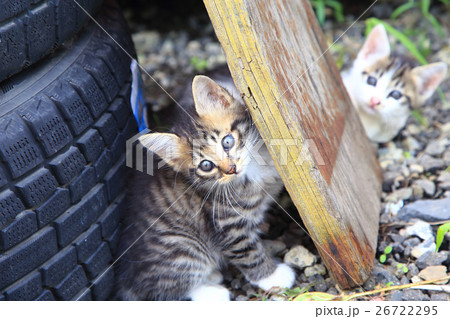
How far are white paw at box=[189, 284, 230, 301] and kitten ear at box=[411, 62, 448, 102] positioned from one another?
67.4 inches

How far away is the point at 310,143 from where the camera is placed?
1.83 meters

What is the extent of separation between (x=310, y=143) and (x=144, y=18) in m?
2.78

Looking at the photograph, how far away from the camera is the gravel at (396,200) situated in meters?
2.06

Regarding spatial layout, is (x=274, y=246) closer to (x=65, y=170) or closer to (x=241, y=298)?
(x=241, y=298)

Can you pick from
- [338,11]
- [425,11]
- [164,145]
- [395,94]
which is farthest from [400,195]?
[338,11]

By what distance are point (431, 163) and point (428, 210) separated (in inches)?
18.0

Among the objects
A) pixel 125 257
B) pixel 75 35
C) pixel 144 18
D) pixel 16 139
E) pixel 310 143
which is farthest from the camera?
pixel 144 18

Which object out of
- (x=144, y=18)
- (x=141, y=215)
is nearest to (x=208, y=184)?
(x=141, y=215)

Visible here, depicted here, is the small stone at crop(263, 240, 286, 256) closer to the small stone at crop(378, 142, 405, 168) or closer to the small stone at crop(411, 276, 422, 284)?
the small stone at crop(411, 276, 422, 284)

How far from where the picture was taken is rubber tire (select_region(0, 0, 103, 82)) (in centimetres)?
160

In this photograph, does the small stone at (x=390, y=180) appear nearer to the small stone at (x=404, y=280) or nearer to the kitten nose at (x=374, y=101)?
the kitten nose at (x=374, y=101)

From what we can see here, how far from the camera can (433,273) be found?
1975 millimetres

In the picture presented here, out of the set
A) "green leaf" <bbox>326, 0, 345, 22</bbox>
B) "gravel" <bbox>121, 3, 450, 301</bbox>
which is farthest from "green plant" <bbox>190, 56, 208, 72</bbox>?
"green leaf" <bbox>326, 0, 345, 22</bbox>
